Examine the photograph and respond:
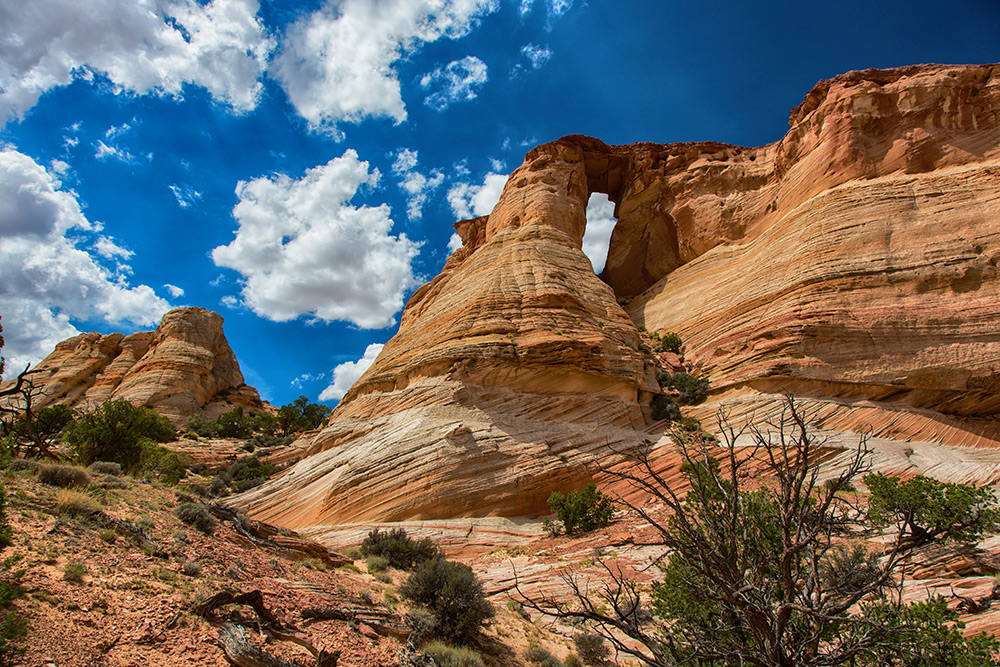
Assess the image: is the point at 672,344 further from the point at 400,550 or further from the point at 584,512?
the point at 400,550

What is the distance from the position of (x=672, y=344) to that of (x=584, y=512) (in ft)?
43.0

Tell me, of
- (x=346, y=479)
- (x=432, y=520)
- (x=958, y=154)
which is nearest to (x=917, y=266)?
(x=958, y=154)

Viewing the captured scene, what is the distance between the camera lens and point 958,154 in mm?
21266

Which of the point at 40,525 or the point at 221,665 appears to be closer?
the point at 221,665

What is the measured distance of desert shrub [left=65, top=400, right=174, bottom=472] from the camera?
15625 mm

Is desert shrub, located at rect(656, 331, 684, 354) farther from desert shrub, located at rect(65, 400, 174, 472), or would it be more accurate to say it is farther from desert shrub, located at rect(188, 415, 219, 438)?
desert shrub, located at rect(188, 415, 219, 438)

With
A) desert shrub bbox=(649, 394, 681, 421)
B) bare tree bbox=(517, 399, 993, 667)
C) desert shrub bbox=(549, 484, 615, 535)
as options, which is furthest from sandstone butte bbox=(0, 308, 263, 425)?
bare tree bbox=(517, 399, 993, 667)

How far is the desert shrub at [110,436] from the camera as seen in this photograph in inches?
615

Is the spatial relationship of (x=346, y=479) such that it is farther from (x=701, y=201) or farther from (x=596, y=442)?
(x=701, y=201)

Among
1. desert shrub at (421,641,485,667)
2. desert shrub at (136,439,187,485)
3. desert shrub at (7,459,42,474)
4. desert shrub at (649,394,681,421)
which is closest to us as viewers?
desert shrub at (421,641,485,667)

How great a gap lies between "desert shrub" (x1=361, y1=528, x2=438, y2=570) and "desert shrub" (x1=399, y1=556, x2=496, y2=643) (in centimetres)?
250

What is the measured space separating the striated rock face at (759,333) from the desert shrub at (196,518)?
7925 mm

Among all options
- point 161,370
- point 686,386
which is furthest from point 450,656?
point 161,370

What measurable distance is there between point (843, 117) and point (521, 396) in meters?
21.4
